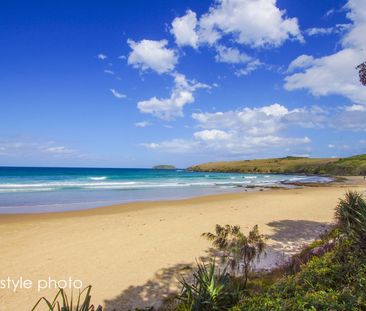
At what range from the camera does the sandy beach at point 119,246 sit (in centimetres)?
670

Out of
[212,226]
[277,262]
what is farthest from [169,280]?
[212,226]

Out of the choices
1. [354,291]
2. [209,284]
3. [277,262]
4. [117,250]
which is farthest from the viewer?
[117,250]

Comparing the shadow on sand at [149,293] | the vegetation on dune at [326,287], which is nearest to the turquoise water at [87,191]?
the shadow on sand at [149,293]

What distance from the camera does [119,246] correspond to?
32.9 feet

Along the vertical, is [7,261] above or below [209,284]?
below

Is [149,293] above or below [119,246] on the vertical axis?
below

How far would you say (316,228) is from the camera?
12.8 meters

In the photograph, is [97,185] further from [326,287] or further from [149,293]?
[326,287]

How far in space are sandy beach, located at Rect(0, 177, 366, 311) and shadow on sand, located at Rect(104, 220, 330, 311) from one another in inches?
0.9

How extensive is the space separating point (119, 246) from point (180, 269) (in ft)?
9.86

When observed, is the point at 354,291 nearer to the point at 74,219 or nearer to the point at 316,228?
the point at 316,228

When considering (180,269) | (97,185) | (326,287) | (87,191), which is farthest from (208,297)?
(97,185)

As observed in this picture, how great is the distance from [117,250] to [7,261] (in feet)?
10.3

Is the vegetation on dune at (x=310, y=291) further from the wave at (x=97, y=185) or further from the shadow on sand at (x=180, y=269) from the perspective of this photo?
the wave at (x=97, y=185)
